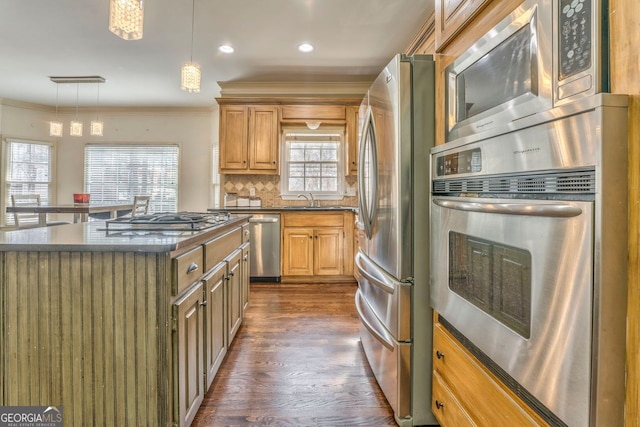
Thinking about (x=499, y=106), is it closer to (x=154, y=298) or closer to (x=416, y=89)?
(x=416, y=89)

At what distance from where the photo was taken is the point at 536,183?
0.77 m

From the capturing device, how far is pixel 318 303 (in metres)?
3.42

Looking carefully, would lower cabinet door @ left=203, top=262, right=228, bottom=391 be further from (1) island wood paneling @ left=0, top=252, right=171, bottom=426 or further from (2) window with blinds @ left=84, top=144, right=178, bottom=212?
(2) window with blinds @ left=84, top=144, right=178, bottom=212

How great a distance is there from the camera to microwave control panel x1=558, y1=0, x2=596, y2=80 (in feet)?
2.16


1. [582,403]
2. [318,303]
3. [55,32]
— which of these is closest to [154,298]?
[582,403]

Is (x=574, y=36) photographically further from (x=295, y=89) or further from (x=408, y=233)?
(x=295, y=89)

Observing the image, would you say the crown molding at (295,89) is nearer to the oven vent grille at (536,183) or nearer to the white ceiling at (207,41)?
the white ceiling at (207,41)

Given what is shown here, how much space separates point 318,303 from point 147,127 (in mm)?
4795

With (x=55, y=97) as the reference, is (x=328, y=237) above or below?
below

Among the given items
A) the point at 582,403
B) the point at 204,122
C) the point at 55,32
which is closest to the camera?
the point at 582,403

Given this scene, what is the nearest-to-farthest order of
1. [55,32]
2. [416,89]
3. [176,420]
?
[176,420] → [416,89] → [55,32]

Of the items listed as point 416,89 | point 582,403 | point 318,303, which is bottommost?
point 318,303

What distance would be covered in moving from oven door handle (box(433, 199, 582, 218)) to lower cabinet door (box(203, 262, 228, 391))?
4.03 ft

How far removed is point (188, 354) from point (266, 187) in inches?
143
